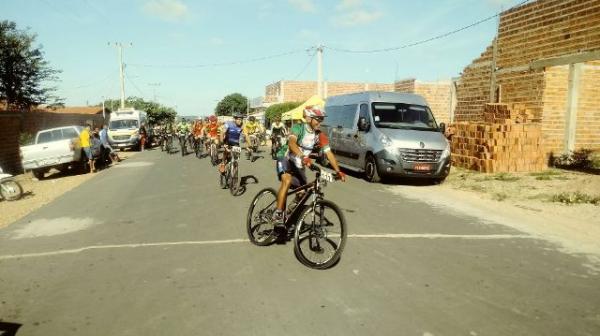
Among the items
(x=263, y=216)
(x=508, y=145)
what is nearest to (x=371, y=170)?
(x=508, y=145)

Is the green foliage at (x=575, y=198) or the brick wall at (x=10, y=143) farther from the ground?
the brick wall at (x=10, y=143)

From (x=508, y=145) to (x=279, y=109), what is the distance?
129ft

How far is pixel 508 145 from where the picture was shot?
12859mm

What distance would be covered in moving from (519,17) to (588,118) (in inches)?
155

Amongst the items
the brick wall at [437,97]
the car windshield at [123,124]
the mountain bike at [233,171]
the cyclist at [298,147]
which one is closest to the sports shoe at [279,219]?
the cyclist at [298,147]

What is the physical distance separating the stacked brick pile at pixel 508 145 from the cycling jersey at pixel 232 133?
739 centimetres

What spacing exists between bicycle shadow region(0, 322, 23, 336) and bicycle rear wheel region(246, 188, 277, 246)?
9.20 feet

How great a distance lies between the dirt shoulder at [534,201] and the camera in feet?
21.8

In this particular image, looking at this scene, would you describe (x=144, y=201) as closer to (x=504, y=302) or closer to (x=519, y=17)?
(x=504, y=302)

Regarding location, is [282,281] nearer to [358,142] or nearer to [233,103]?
[358,142]

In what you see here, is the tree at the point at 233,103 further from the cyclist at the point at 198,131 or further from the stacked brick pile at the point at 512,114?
the stacked brick pile at the point at 512,114

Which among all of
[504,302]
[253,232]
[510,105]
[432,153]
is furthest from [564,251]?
[510,105]

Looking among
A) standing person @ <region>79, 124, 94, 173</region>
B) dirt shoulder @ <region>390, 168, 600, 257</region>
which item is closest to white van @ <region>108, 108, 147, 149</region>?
standing person @ <region>79, 124, 94, 173</region>

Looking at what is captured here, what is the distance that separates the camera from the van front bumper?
35.9 ft
